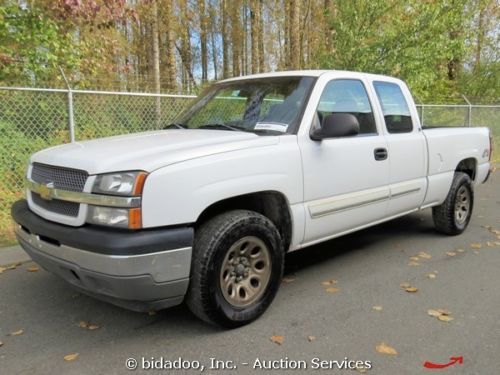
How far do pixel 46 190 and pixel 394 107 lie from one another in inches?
139

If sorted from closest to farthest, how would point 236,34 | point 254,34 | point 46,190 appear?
Answer: point 46,190, point 254,34, point 236,34

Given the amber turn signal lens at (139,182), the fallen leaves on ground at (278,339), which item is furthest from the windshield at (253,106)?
the fallen leaves on ground at (278,339)

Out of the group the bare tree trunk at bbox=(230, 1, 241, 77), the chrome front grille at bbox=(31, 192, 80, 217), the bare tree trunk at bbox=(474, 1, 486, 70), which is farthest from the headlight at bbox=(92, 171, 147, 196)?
the bare tree trunk at bbox=(230, 1, 241, 77)

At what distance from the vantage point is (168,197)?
9.77 ft

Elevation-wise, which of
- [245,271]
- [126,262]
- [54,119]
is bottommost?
[245,271]

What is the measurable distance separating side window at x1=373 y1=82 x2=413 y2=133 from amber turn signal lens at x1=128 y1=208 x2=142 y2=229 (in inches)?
114

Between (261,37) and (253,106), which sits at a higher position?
(261,37)

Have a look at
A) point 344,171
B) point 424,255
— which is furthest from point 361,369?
point 424,255

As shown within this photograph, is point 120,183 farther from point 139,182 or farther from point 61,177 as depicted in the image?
point 61,177

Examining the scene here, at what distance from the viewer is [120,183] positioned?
2.94m

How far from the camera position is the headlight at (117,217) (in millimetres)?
2896

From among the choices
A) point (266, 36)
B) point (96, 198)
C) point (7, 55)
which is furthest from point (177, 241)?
point (266, 36)

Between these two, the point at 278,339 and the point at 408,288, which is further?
the point at 408,288

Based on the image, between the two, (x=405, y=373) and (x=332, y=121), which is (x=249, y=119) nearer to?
(x=332, y=121)
